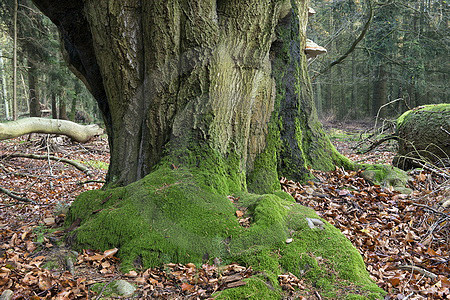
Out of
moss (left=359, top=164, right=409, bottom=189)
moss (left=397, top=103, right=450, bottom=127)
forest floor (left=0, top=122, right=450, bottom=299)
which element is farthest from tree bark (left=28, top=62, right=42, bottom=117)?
moss (left=397, top=103, right=450, bottom=127)

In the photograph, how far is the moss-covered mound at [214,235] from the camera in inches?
97.4

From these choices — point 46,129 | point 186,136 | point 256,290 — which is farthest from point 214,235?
point 46,129

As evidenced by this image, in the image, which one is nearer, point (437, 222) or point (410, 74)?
point (437, 222)

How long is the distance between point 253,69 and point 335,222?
7.08 ft

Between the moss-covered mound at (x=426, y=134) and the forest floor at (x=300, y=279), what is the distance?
106 centimetres

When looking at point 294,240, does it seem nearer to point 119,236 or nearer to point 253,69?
point 119,236

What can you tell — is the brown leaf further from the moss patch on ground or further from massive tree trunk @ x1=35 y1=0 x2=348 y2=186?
the moss patch on ground

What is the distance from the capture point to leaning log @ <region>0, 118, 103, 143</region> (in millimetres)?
6516

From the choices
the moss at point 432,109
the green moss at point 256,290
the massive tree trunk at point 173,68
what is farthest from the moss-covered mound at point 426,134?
the green moss at point 256,290

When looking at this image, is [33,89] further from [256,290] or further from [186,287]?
[256,290]

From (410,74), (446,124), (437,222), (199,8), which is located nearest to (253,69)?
(199,8)

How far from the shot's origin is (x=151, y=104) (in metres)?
3.64

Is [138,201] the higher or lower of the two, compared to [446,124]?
lower

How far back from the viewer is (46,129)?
26.0 ft
